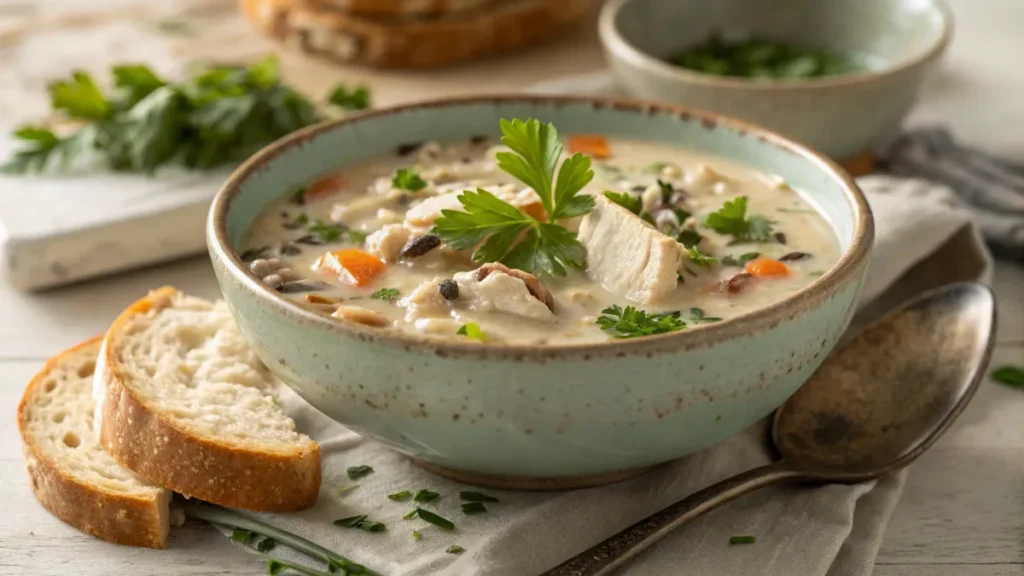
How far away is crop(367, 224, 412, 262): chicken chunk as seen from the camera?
2.92m

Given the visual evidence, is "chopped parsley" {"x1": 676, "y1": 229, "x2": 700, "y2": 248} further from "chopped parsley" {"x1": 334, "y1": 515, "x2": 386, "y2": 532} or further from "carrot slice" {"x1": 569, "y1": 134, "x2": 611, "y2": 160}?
"chopped parsley" {"x1": 334, "y1": 515, "x2": 386, "y2": 532}

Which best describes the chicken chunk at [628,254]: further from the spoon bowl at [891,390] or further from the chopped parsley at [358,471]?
the chopped parsley at [358,471]

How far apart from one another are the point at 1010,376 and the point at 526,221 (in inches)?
57.4

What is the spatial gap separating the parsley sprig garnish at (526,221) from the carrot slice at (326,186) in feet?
1.90

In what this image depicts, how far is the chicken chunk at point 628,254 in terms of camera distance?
2.71 metres

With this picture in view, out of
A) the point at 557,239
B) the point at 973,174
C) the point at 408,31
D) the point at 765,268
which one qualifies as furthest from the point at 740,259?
the point at 408,31

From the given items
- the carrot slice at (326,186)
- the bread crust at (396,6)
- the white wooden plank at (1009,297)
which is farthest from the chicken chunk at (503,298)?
the bread crust at (396,6)

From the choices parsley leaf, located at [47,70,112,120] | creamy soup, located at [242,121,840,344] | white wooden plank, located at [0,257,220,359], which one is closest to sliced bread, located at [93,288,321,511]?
creamy soup, located at [242,121,840,344]

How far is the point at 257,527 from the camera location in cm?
263

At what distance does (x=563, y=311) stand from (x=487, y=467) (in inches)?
14.9

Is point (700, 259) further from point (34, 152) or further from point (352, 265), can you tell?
point (34, 152)

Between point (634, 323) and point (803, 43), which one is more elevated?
point (634, 323)

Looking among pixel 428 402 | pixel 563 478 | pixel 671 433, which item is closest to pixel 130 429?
→ pixel 428 402

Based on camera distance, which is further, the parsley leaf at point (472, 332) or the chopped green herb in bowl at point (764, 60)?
the chopped green herb in bowl at point (764, 60)
